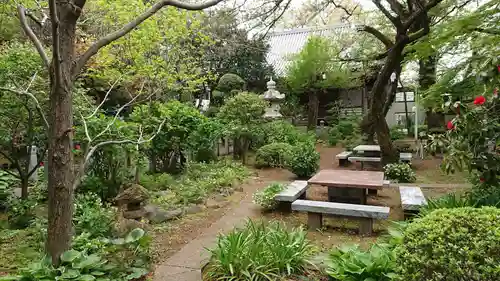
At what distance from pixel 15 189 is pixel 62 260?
15.3 feet

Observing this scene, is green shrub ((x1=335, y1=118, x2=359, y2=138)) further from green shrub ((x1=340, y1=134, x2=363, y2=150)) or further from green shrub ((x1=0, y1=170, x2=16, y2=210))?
green shrub ((x1=0, y1=170, x2=16, y2=210))

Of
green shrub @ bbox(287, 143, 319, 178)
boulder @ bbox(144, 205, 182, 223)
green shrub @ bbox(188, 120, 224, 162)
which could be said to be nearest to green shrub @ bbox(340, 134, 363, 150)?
green shrub @ bbox(287, 143, 319, 178)

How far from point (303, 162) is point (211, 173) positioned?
7.95ft

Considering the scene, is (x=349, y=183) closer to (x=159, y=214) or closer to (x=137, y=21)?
(x=159, y=214)

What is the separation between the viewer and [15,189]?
6.16 metres

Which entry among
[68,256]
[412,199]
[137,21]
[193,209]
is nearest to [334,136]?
[412,199]

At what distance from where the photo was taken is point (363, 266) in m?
2.68

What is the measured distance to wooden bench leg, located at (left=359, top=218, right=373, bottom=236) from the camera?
4349mm

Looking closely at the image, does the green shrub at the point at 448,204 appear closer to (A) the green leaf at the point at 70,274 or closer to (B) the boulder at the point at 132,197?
(A) the green leaf at the point at 70,274

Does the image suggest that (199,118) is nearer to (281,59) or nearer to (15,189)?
(15,189)

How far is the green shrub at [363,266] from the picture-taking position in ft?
8.63

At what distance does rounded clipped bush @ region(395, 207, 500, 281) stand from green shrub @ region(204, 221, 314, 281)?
3.64 feet

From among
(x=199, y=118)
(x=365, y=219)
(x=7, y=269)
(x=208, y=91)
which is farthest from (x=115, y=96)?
(x=365, y=219)

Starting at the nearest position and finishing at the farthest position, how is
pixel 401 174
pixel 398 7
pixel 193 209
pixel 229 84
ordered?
pixel 193 209 < pixel 401 174 < pixel 398 7 < pixel 229 84
